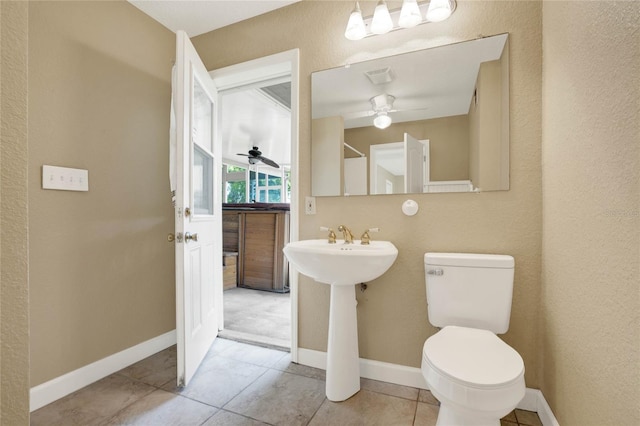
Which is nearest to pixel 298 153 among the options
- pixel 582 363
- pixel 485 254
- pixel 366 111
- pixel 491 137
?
pixel 366 111

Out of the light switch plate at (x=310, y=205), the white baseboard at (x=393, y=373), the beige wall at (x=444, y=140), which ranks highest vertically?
the beige wall at (x=444, y=140)

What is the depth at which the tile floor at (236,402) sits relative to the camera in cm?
141

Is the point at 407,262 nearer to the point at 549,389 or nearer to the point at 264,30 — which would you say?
the point at 549,389

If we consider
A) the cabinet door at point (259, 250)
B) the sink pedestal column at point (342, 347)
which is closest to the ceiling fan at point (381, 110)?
the sink pedestal column at point (342, 347)

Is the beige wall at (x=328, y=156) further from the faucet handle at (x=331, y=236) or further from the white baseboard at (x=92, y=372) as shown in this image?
the white baseboard at (x=92, y=372)

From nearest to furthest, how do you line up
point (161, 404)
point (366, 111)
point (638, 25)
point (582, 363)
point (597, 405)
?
point (638, 25) < point (597, 405) < point (582, 363) < point (161, 404) < point (366, 111)

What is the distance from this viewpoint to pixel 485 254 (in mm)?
1536

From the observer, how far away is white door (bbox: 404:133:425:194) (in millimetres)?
1697

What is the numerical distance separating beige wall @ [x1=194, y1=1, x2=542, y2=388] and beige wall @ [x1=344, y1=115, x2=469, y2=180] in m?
0.14

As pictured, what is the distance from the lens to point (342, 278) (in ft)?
4.73

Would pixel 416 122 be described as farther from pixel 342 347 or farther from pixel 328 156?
pixel 342 347

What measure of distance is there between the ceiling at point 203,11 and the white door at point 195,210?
16.3 inches

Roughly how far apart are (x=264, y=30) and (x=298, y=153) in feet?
3.03

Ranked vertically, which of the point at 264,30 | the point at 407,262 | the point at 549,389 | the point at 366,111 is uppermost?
the point at 264,30
